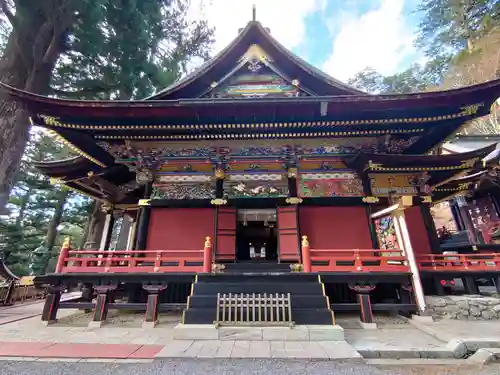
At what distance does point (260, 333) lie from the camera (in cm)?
461

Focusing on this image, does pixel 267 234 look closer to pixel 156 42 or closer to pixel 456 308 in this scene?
pixel 456 308

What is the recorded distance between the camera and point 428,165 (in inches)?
274

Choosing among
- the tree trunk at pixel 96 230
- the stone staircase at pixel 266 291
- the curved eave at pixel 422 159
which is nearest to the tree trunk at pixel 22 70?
the tree trunk at pixel 96 230

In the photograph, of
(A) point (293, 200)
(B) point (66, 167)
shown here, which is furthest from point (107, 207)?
(A) point (293, 200)

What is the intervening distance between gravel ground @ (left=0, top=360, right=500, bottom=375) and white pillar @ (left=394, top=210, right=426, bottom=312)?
88.2 inches

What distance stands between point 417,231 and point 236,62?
8.56 meters

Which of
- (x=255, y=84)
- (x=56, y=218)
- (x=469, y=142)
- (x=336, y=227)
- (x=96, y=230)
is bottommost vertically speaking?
(x=336, y=227)

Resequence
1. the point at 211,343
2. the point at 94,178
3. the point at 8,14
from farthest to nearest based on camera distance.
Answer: the point at 8,14 < the point at 94,178 < the point at 211,343

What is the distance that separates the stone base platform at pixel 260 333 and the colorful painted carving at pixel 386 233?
133 inches

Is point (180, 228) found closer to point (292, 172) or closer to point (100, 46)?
point (292, 172)

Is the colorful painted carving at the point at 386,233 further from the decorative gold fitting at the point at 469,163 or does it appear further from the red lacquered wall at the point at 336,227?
the decorative gold fitting at the point at 469,163

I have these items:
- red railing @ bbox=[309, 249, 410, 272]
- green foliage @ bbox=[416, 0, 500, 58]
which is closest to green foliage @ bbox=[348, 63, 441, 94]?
green foliage @ bbox=[416, 0, 500, 58]

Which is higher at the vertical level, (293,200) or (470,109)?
(470,109)

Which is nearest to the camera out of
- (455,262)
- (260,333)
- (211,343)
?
(211,343)
